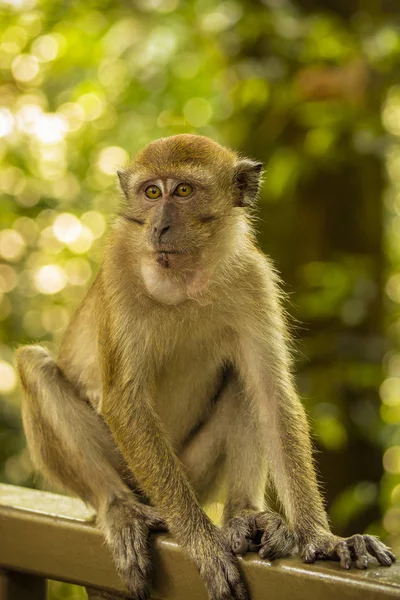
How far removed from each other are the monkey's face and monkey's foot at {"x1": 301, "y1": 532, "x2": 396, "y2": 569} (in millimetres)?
1087

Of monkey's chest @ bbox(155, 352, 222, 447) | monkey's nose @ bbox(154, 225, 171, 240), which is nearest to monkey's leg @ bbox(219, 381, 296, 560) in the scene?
monkey's chest @ bbox(155, 352, 222, 447)

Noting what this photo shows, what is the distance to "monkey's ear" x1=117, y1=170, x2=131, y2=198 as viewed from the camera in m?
3.30

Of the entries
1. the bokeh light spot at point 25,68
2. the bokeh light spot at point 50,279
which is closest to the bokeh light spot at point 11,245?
the bokeh light spot at point 50,279

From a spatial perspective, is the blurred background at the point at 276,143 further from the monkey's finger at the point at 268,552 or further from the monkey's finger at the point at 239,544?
A: the monkey's finger at the point at 268,552

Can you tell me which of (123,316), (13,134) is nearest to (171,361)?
(123,316)

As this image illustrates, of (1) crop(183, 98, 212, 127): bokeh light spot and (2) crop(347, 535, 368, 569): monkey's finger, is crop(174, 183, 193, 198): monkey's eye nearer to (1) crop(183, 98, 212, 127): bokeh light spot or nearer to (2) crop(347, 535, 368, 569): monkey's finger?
(2) crop(347, 535, 368, 569): monkey's finger

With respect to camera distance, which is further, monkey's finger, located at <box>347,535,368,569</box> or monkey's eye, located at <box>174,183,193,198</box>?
monkey's eye, located at <box>174,183,193,198</box>

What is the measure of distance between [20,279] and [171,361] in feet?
13.2

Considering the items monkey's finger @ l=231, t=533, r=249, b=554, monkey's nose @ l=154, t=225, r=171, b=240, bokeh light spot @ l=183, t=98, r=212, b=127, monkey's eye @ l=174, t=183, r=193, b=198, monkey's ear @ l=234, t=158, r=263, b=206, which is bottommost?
monkey's finger @ l=231, t=533, r=249, b=554

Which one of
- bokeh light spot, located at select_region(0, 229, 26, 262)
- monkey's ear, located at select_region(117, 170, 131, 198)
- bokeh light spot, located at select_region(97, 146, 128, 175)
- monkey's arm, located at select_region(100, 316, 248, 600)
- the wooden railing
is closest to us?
the wooden railing

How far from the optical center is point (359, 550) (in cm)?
229

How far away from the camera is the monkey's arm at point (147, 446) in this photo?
272 centimetres

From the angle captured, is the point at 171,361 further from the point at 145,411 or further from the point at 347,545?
the point at 347,545

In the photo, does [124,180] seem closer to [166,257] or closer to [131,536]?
[166,257]
